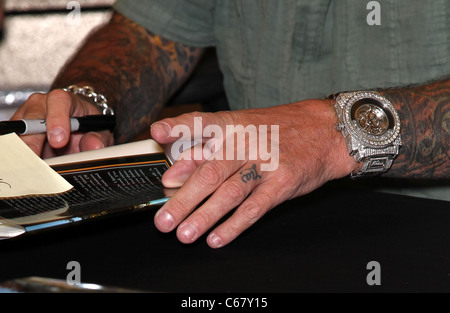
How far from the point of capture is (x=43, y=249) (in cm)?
59

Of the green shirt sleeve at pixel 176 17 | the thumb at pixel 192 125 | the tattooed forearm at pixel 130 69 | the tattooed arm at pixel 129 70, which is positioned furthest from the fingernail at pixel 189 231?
the green shirt sleeve at pixel 176 17

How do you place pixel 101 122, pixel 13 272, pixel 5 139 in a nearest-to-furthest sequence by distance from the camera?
pixel 13 272 → pixel 5 139 → pixel 101 122

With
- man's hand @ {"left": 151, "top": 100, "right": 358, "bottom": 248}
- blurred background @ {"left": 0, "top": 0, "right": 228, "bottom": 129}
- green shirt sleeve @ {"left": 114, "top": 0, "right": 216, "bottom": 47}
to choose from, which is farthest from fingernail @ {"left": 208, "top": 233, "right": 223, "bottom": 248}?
blurred background @ {"left": 0, "top": 0, "right": 228, "bottom": 129}

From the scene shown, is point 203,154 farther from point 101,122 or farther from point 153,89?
point 153,89

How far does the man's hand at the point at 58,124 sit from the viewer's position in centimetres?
77

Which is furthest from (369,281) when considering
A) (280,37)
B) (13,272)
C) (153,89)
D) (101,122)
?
(153,89)

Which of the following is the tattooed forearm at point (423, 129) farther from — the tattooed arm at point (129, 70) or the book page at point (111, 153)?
the tattooed arm at point (129, 70)

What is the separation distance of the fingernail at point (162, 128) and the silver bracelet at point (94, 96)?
339mm

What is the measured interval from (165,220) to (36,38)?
1331 mm

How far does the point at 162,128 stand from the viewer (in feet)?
2.11

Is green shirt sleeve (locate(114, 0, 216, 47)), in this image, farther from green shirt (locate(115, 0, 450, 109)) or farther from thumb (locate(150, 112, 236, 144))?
thumb (locate(150, 112, 236, 144))

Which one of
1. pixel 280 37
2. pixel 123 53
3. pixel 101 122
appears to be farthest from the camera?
pixel 123 53
